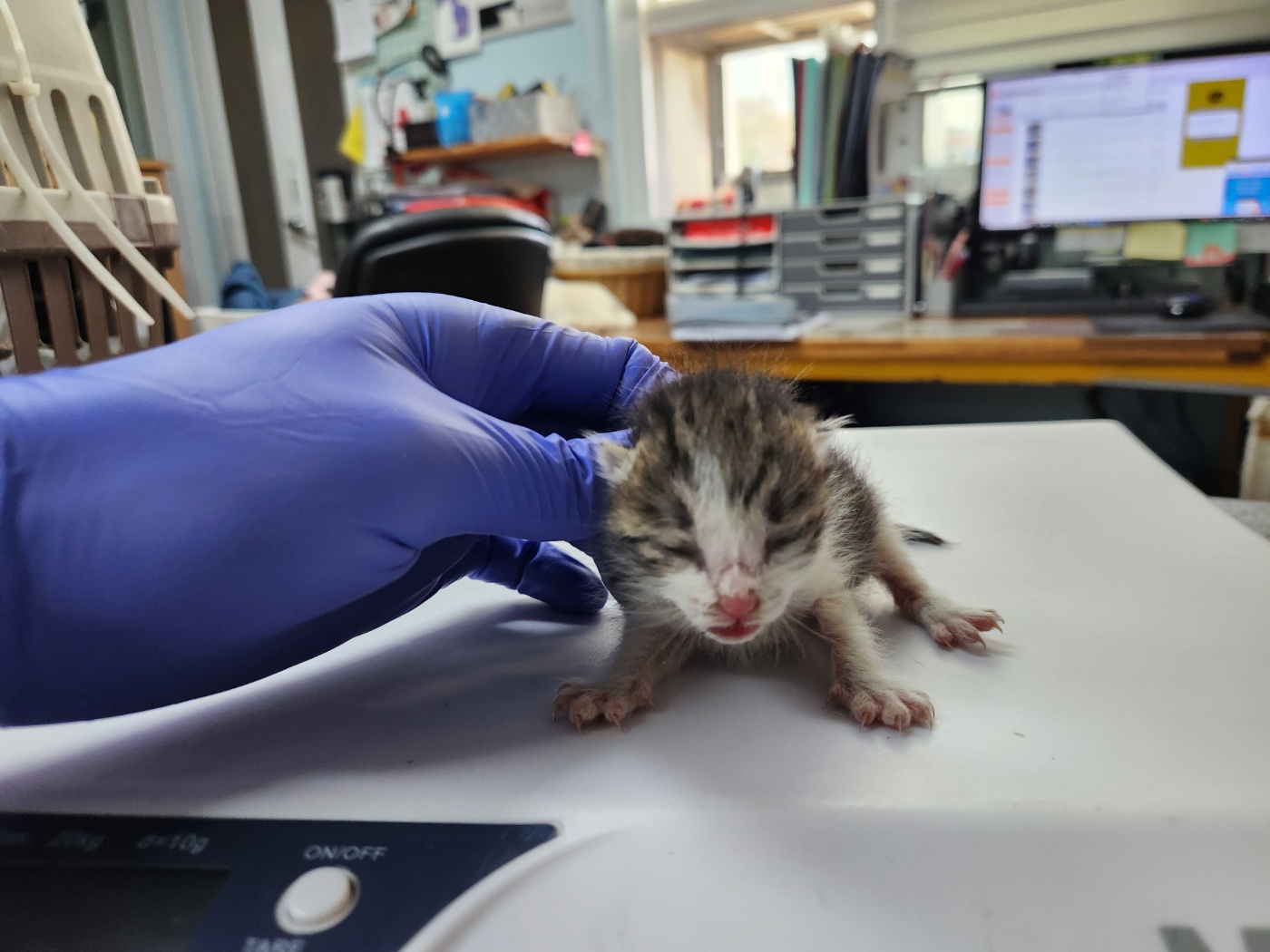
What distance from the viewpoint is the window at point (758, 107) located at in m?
2.52

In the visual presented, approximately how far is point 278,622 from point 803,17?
2619 millimetres

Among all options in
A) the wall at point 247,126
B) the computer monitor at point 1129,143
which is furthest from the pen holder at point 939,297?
the wall at point 247,126

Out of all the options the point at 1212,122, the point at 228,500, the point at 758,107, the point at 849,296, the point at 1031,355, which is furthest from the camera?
the point at 758,107

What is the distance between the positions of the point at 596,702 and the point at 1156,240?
6.84 ft

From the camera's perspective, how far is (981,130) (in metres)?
2.08

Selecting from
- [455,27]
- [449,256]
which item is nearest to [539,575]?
[449,256]

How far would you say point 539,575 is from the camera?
0.77 metres

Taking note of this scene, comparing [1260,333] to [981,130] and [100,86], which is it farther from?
[100,86]

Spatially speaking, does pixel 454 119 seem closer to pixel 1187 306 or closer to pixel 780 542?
pixel 1187 306

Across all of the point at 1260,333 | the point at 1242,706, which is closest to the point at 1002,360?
the point at 1260,333

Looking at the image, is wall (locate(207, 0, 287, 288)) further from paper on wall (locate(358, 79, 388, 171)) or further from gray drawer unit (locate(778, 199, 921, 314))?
gray drawer unit (locate(778, 199, 921, 314))

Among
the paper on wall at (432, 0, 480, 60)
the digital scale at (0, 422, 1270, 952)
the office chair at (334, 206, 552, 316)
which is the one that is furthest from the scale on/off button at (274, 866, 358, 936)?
the paper on wall at (432, 0, 480, 60)

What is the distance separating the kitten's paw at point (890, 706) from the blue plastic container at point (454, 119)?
2.25 m

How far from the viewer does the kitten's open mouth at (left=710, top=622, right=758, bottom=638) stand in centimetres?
59
